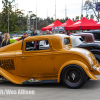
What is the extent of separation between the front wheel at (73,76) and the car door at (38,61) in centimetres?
47

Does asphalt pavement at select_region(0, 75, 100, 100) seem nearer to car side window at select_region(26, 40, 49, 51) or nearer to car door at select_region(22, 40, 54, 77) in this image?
car door at select_region(22, 40, 54, 77)

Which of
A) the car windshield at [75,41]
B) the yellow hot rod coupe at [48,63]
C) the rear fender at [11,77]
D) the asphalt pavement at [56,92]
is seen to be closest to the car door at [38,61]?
the yellow hot rod coupe at [48,63]

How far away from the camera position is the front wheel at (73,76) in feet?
20.9

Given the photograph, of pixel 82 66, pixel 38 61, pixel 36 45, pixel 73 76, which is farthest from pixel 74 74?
pixel 36 45

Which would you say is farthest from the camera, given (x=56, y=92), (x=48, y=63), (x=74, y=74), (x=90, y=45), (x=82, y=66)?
(x=90, y=45)

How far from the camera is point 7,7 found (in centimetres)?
6875

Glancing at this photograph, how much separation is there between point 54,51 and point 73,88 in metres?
1.23

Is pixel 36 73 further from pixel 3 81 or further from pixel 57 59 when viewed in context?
pixel 3 81

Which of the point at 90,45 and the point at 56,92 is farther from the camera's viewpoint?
the point at 90,45

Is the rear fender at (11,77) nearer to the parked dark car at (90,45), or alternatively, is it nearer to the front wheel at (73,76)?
the front wheel at (73,76)

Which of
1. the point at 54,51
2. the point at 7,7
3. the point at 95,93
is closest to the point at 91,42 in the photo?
the point at 54,51

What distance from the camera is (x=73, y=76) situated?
21.4 ft

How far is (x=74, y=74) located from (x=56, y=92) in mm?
803

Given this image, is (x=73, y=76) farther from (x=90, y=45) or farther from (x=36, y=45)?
(x=90, y=45)
